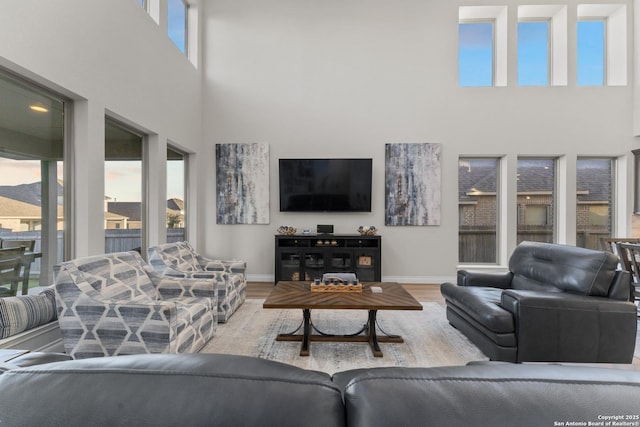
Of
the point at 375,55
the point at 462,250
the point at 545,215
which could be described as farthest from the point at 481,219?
the point at 375,55

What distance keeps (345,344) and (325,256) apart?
2.27 m

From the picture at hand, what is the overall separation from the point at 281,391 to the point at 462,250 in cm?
567

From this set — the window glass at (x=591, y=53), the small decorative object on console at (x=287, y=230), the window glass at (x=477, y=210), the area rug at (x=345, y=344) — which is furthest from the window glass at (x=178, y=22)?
the window glass at (x=591, y=53)

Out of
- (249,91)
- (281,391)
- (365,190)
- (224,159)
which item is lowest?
(281,391)

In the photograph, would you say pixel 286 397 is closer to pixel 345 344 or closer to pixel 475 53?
pixel 345 344

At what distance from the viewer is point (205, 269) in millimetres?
4051

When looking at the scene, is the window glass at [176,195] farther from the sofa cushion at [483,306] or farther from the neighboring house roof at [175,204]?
the sofa cushion at [483,306]

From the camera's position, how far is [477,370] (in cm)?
Answer: 61

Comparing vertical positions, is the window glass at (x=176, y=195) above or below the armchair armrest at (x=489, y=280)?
above

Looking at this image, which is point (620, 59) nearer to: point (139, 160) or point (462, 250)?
point (462, 250)

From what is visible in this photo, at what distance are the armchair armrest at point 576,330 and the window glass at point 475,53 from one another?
446 centimetres

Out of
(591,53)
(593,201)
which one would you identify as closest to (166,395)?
(593,201)

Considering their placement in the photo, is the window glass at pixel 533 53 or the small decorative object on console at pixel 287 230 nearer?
the small decorative object on console at pixel 287 230

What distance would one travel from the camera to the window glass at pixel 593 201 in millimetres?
5465
